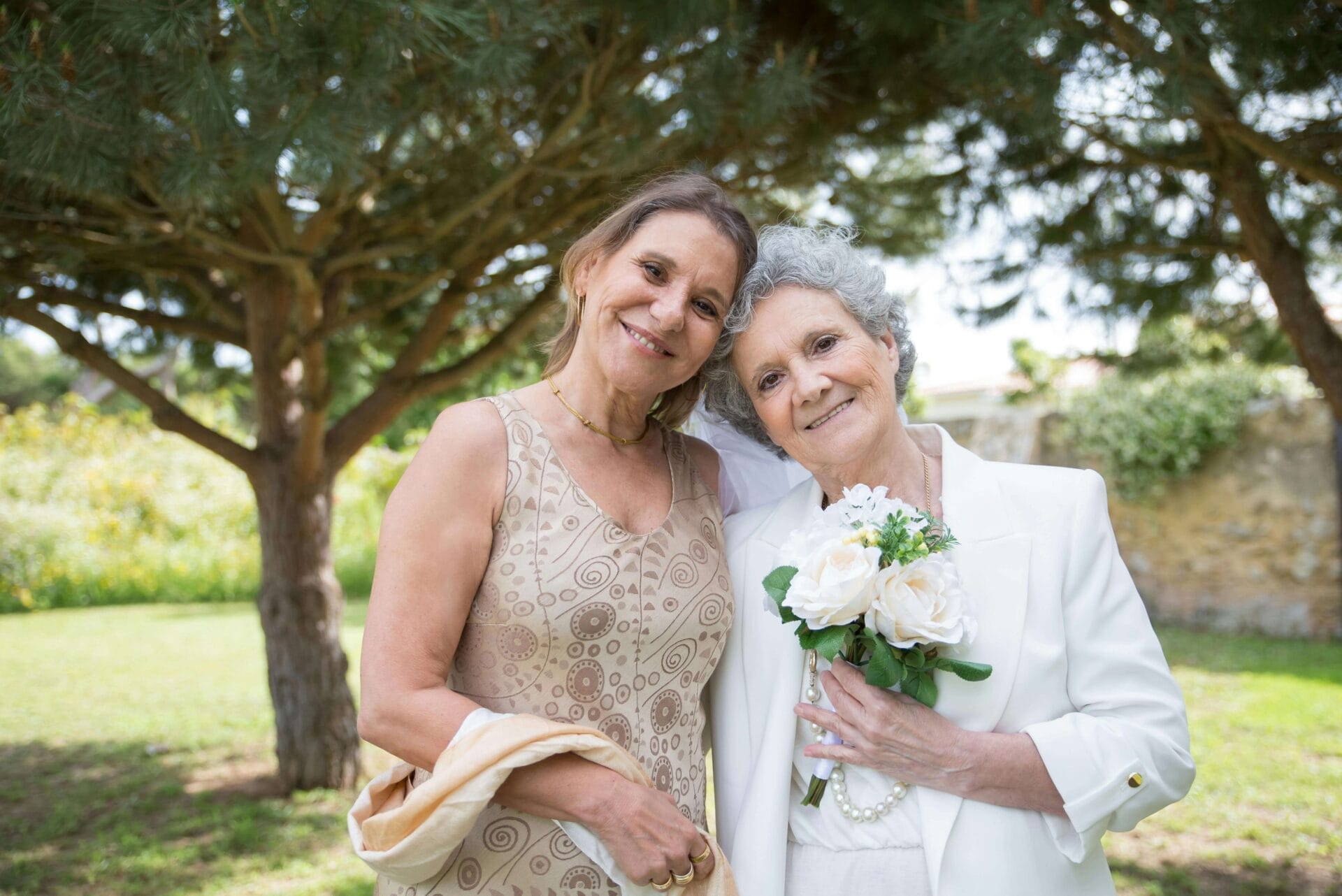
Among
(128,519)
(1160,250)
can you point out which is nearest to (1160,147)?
(1160,250)

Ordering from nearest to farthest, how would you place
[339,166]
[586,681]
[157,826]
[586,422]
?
[586,681], [586,422], [339,166], [157,826]

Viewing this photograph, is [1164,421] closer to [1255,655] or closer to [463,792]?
[1255,655]

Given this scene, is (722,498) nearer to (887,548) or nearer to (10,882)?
(887,548)

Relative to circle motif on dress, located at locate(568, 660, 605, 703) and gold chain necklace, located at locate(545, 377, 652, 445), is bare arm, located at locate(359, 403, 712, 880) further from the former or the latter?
gold chain necklace, located at locate(545, 377, 652, 445)

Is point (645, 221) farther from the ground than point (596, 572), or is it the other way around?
point (645, 221)

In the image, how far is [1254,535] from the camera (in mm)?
9164

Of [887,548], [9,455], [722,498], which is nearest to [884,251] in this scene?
[722,498]

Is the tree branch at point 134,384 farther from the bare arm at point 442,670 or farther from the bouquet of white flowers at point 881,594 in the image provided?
the bouquet of white flowers at point 881,594

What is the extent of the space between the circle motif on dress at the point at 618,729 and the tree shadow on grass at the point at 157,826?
10.1 ft

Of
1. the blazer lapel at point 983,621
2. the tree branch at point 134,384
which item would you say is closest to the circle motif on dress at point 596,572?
the blazer lapel at point 983,621

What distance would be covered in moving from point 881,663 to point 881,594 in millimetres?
148

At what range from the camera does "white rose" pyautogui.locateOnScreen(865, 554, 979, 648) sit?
1.84 metres

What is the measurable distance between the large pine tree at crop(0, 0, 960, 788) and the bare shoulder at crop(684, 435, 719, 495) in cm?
123

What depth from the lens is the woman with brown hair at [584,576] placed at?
181 centimetres
